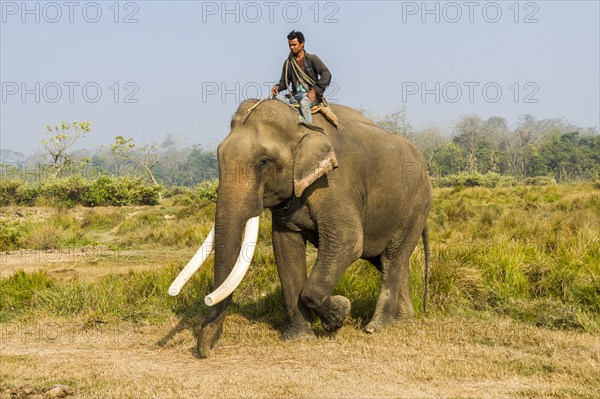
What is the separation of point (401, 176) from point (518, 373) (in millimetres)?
2899

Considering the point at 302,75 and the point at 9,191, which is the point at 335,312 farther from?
the point at 9,191

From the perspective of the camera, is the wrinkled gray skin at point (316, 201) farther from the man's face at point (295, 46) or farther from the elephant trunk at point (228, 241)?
the man's face at point (295, 46)

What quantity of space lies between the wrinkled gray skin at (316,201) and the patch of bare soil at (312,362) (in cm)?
37

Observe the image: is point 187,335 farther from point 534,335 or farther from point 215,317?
point 534,335

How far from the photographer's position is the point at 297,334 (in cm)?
762

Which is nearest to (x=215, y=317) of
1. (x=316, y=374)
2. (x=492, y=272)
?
(x=316, y=374)

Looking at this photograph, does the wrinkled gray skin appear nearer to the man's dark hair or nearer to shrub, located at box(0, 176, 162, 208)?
the man's dark hair

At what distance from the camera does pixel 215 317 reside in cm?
653

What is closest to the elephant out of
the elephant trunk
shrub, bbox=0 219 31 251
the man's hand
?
the elephant trunk

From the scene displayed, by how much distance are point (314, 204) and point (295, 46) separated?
178 cm

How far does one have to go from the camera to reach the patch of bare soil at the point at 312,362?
571 centimetres

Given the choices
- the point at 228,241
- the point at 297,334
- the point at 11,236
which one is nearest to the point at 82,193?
the point at 11,236

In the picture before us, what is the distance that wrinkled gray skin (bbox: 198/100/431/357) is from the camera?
654 centimetres

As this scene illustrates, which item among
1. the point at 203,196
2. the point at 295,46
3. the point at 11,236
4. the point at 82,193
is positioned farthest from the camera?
the point at 82,193
